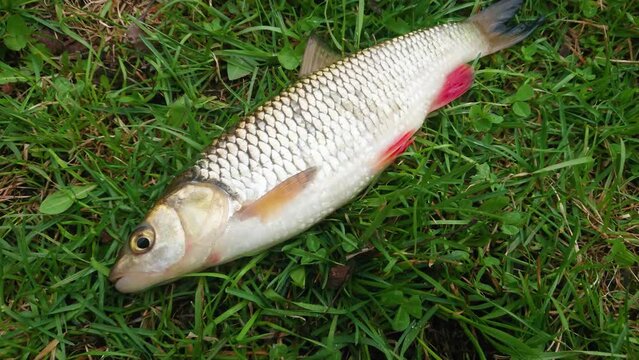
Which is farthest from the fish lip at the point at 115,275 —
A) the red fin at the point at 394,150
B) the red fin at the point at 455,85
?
the red fin at the point at 455,85

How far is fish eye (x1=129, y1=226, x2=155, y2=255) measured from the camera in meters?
2.34

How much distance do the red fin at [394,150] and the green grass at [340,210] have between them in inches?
5.6

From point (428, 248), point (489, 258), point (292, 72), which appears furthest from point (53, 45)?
point (489, 258)

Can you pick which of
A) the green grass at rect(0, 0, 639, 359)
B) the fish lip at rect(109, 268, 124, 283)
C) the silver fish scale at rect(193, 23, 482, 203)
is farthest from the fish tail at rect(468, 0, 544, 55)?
the fish lip at rect(109, 268, 124, 283)

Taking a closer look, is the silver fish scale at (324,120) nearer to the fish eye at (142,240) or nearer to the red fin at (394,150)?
the red fin at (394,150)

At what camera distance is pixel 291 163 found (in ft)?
8.02

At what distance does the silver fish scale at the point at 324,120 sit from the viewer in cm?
242

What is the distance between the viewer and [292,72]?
3.06 m

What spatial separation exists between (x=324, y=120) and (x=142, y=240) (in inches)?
39.6

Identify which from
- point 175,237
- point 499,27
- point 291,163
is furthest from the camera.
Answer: point 499,27

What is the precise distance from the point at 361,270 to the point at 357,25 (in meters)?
1.44

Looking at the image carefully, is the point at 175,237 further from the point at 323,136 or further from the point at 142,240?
the point at 323,136

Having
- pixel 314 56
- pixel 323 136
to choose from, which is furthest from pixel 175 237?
pixel 314 56

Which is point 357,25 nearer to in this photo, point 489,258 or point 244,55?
point 244,55
